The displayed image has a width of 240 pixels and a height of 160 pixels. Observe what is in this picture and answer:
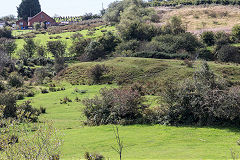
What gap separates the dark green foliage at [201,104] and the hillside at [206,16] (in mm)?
39559

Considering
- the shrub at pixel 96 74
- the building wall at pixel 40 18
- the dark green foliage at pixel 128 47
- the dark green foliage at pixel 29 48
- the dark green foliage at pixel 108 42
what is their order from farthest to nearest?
the building wall at pixel 40 18, the dark green foliage at pixel 29 48, the dark green foliage at pixel 108 42, the dark green foliage at pixel 128 47, the shrub at pixel 96 74

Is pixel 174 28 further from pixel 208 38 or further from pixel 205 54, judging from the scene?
pixel 205 54

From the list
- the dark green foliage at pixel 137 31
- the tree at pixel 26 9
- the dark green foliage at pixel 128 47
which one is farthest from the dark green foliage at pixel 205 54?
the tree at pixel 26 9

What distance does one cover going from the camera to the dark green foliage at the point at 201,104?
2052 centimetres

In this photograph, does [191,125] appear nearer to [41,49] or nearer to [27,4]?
[41,49]

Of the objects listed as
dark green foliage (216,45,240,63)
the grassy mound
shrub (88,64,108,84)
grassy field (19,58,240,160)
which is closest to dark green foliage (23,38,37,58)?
the grassy mound

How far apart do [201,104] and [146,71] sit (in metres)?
18.9

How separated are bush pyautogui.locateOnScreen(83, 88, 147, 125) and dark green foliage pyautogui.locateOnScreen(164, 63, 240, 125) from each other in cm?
295

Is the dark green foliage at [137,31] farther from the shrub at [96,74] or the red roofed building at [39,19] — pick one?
the red roofed building at [39,19]

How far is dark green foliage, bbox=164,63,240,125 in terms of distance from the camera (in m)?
20.5

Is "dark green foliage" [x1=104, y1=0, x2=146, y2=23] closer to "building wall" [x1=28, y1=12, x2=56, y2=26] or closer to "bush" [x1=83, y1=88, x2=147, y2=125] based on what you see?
"building wall" [x1=28, y1=12, x2=56, y2=26]

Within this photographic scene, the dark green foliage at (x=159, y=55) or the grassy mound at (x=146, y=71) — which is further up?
the dark green foliage at (x=159, y=55)

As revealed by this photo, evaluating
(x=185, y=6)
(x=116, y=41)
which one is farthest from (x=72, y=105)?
(x=185, y=6)

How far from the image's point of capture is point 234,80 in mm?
34656
